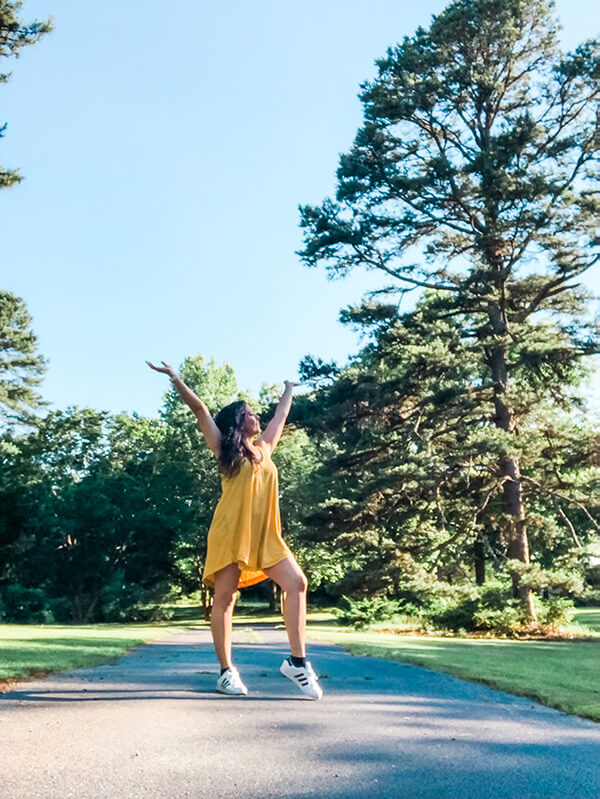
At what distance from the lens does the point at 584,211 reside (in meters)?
20.1

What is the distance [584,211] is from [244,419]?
17.2 m

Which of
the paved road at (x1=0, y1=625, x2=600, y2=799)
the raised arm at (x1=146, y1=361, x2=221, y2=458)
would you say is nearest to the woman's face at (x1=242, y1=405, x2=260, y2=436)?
the raised arm at (x1=146, y1=361, x2=221, y2=458)

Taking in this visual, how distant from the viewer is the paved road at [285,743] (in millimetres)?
3051

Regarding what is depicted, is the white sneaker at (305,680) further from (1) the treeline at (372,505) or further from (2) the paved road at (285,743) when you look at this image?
(1) the treeline at (372,505)

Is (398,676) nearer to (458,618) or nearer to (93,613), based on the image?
(458,618)

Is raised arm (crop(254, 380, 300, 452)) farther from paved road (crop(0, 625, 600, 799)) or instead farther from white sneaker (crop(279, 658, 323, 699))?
paved road (crop(0, 625, 600, 799))

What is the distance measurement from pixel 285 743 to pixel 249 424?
2.25 meters

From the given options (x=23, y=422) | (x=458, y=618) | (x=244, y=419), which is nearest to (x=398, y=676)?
(x=244, y=419)

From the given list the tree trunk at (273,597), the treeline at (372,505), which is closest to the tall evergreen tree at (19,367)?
the treeline at (372,505)

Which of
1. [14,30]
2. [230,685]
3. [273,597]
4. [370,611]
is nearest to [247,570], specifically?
[230,685]

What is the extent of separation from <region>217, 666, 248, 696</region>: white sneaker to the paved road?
8cm

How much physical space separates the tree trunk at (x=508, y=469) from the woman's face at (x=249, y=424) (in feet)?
51.5

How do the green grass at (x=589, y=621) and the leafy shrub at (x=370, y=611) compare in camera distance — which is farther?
the green grass at (x=589, y=621)

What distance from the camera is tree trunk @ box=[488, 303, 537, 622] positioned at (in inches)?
819
